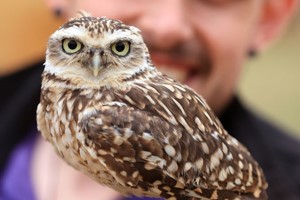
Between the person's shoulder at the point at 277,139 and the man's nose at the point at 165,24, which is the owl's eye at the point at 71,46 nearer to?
the man's nose at the point at 165,24

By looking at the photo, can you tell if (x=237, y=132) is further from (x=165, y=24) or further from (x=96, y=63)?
(x=96, y=63)

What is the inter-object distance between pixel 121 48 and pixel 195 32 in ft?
2.26

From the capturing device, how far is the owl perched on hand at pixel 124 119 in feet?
2.49

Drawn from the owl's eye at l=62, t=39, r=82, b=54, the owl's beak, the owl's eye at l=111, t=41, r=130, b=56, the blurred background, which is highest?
the owl's eye at l=62, t=39, r=82, b=54

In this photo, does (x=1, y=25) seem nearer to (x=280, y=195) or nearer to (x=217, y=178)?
(x=280, y=195)

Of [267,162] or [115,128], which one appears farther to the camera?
[267,162]

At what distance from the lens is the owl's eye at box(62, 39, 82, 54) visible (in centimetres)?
75

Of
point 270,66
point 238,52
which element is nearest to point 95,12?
point 238,52

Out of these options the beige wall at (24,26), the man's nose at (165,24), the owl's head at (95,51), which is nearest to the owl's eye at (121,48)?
the owl's head at (95,51)

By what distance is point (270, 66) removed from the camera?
5.54 metres

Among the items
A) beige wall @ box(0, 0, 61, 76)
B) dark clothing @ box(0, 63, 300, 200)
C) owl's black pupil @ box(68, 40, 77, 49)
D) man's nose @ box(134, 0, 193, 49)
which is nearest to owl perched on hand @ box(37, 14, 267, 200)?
owl's black pupil @ box(68, 40, 77, 49)

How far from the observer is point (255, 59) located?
502cm

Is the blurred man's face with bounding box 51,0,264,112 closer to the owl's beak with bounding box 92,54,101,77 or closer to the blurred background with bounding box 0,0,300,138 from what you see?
the blurred background with bounding box 0,0,300,138

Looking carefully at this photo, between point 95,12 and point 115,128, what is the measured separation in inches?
26.5
